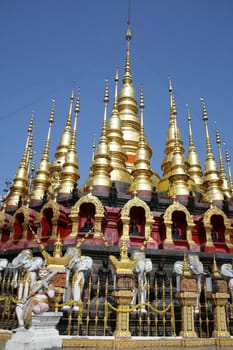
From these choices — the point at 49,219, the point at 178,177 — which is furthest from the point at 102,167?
the point at 178,177

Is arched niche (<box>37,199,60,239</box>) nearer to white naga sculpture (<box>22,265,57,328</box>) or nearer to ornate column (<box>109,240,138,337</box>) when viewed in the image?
ornate column (<box>109,240,138,337</box>)

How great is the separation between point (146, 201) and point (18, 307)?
10064mm

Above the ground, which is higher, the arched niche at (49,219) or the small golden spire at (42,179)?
the small golden spire at (42,179)

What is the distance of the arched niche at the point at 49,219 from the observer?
15.2 m

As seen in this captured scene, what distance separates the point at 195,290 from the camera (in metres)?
8.77

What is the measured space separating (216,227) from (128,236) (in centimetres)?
479

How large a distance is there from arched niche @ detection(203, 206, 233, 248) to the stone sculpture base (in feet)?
31.8

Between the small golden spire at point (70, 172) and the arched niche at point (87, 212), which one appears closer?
the arched niche at point (87, 212)

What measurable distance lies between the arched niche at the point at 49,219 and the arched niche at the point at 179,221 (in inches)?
193

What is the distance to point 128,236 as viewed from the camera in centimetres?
1470

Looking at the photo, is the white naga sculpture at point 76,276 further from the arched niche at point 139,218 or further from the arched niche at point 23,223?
the arched niche at point 23,223

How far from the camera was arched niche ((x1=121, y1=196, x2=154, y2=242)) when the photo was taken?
14874 millimetres

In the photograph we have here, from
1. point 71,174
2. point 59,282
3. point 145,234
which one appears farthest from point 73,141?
point 59,282

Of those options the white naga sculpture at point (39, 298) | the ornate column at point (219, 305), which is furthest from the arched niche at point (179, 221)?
the white naga sculpture at point (39, 298)
